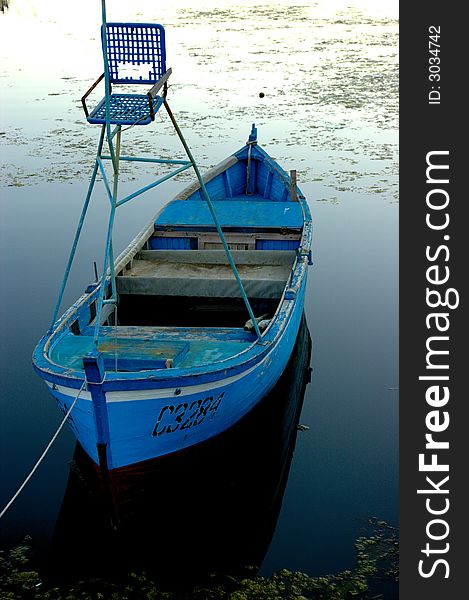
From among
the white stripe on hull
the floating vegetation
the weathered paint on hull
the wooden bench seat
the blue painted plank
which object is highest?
the blue painted plank

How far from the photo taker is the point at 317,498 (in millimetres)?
7824

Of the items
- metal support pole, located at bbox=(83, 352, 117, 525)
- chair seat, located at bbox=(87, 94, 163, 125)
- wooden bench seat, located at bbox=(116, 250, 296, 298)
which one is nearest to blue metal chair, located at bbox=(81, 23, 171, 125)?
chair seat, located at bbox=(87, 94, 163, 125)

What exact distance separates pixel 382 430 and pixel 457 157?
333 cm

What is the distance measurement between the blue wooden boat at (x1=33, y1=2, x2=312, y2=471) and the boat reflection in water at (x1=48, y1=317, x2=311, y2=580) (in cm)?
32

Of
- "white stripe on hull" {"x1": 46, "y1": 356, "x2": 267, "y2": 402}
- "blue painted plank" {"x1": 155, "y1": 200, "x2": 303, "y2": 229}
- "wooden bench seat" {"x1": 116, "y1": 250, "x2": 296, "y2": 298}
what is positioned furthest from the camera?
"blue painted plank" {"x1": 155, "y1": 200, "x2": 303, "y2": 229}

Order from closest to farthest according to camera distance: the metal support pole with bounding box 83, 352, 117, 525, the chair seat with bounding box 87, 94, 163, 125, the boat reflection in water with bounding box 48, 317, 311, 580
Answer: the chair seat with bounding box 87, 94, 163, 125 < the metal support pole with bounding box 83, 352, 117, 525 < the boat reflection in water with bounding box 48, 317, 311, 580

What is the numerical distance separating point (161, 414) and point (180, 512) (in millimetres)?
1239

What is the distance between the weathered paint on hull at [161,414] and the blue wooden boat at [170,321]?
0.04ft

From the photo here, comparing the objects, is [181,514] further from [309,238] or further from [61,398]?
[309,238]

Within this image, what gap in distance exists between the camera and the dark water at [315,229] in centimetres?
777

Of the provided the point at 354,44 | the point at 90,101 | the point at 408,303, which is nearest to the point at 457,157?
the point at 408,303

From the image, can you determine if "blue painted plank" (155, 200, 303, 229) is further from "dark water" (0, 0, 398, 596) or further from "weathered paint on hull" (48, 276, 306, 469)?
"weathered paint on hull" (48, 276, 306, 469)

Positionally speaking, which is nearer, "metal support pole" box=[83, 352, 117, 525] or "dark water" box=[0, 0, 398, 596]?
"metal support pole" box=[83, 352, 117, 525]

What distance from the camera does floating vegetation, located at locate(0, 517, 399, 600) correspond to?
6.46 metres
